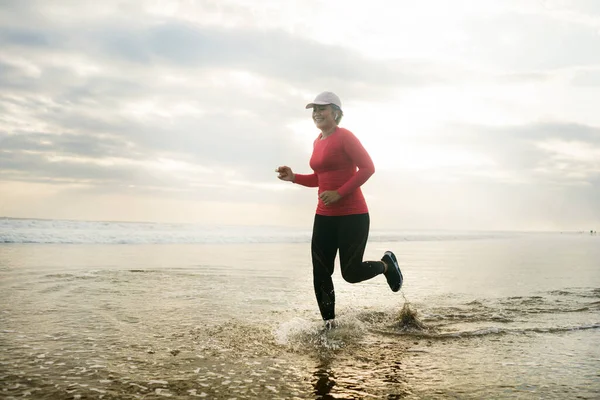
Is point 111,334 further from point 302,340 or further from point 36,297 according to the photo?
point 36,297

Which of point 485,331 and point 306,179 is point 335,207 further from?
point 485,331

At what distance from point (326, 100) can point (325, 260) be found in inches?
60.0

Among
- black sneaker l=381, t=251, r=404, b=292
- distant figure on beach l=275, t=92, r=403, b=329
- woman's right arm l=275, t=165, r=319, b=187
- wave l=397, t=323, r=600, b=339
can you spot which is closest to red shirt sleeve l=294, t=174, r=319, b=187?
woman's right arm l=275, t=165, r=319, b=187

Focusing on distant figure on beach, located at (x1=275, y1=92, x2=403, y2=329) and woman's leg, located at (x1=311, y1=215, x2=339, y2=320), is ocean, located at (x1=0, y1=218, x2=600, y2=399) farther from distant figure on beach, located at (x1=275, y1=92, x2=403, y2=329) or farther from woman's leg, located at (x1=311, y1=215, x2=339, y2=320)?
distant figure on beach, located at (x1=275, y1=92, x2=403, y2=329)

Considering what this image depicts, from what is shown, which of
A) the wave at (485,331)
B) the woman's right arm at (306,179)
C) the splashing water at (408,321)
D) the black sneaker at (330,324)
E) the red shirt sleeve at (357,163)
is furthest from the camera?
the woman's right arm at (306,179)

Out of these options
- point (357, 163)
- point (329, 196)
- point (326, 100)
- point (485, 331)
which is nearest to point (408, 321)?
point (485, 331)

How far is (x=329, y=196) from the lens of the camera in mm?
4570

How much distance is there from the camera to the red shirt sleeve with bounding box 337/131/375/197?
4551 mm

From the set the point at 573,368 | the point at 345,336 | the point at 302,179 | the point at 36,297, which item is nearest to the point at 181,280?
the point at 36,297

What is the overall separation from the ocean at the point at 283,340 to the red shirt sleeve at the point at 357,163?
1.36 metres

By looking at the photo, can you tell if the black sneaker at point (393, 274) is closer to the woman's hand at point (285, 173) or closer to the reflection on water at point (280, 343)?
the reflection on water at point (280, 343)

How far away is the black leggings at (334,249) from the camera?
4.76 metres

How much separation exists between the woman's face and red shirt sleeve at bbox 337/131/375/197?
0.67 ft

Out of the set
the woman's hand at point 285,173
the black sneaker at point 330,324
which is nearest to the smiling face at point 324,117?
the woman's hand at point 285,173
